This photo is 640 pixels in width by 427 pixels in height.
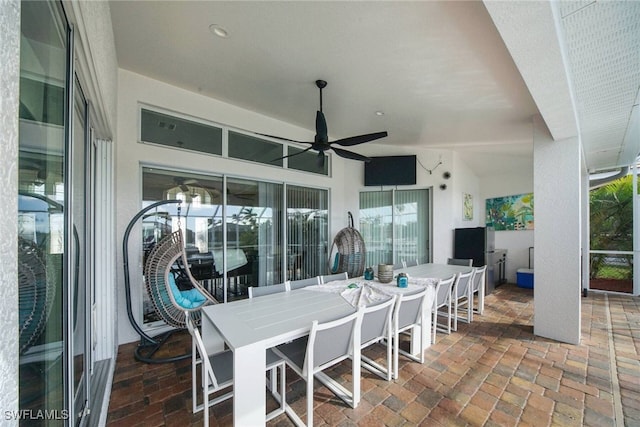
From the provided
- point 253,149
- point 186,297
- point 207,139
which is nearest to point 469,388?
point 186,297

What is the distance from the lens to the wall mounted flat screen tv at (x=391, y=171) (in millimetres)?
5555

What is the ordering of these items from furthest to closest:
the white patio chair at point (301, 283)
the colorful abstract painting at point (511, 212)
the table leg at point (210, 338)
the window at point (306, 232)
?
the colorful abstract painting at point (511, 212)
the window at point (306, 232)
the white patio chair at point (301, 283)
the table leg at point (210, 338)

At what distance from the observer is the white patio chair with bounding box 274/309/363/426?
1623 mm

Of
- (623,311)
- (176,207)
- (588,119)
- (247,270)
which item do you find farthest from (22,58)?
(623,311)

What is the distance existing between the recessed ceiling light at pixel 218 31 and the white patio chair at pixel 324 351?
2.52 metres

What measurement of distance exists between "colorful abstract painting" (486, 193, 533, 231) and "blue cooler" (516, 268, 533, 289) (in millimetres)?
1215

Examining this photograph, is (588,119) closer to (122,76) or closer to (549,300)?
(549,300)

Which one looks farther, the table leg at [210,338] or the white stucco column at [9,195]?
the table leg at [210,338]

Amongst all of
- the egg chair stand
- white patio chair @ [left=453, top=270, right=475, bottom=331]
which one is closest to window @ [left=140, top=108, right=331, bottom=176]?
the egg chair stand

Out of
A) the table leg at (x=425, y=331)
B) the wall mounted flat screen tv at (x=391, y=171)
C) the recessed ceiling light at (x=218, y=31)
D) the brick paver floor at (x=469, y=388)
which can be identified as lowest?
the brick paver floor at (x=469, y=388)

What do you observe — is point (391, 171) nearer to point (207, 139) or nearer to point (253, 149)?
point (253, 149)

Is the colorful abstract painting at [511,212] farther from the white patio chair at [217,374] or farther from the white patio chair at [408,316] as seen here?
the white patio chair at [217,374]

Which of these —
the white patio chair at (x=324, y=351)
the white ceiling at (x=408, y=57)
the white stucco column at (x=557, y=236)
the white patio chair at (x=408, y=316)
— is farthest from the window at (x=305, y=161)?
the white patio chair at (x=324, y=351)

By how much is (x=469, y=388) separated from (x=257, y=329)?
1878 mm
